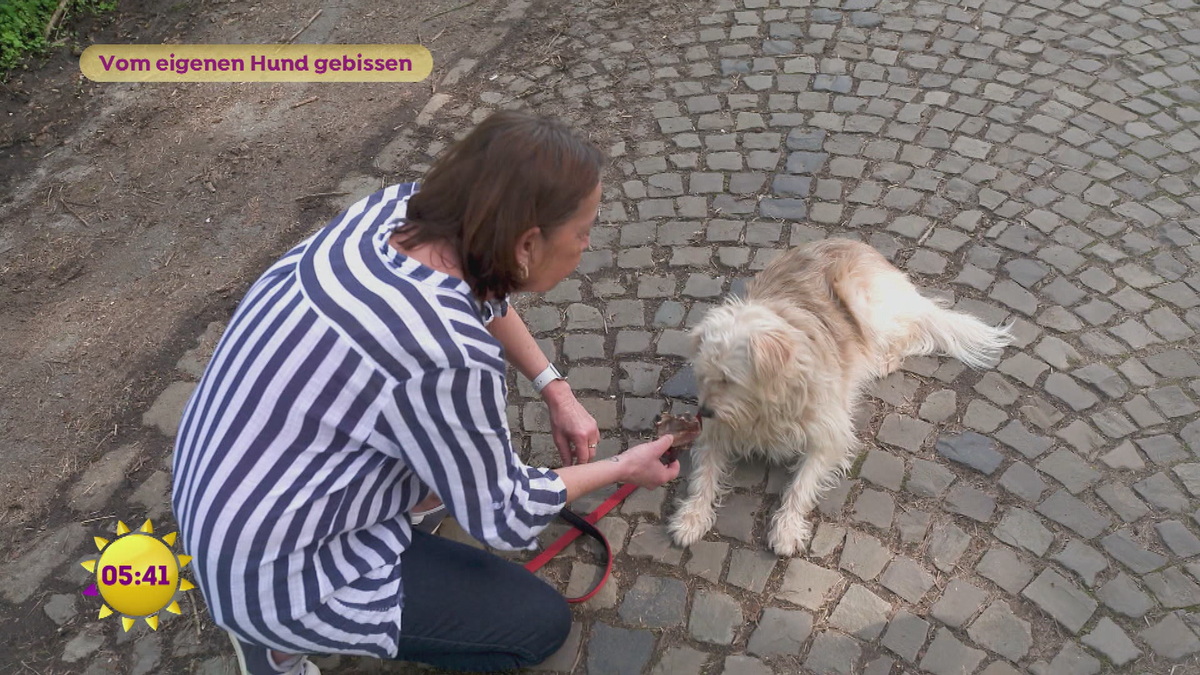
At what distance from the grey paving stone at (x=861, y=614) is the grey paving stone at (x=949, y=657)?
0.60 ft

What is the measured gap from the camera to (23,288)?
4.74 meters

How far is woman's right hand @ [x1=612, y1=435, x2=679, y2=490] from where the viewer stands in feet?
9.37

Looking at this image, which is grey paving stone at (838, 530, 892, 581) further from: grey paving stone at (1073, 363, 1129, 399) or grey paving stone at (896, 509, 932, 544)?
grey paving stone at (1073, 363, 1129, 399)

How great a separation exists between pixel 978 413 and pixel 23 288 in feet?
17.3

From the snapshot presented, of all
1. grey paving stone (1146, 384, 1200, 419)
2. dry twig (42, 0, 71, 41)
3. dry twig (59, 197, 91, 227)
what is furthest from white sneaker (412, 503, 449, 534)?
dry twig (42, 0, 71, 41)

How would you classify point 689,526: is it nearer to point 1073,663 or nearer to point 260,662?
point 1073,663

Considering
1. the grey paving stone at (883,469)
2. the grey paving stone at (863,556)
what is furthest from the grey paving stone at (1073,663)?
the grey paving stone at (883,469)

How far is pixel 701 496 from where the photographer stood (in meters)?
3.45

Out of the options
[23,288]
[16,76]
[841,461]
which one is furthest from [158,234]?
[841,461]

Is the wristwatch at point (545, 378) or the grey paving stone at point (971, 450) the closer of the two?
the wristwatch at point (545, 378)

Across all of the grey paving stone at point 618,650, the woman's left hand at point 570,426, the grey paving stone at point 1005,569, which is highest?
the woman's left hand at point 570,426

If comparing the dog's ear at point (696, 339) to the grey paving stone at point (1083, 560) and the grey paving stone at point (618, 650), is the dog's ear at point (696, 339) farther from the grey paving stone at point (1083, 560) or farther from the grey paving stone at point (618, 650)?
the grey paving stone at point (1083, 560)

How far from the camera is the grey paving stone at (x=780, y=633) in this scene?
9.81ft

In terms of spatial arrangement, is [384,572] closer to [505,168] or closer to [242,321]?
[242,321]
